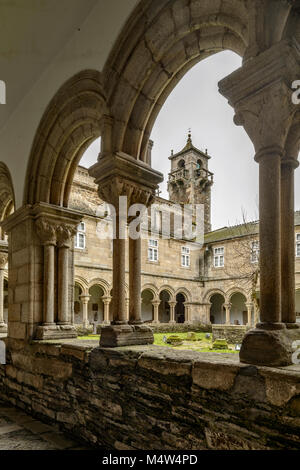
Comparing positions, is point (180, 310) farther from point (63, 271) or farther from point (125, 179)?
point (125, 179)

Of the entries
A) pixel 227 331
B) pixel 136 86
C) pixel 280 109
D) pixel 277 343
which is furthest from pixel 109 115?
pixel 227 331

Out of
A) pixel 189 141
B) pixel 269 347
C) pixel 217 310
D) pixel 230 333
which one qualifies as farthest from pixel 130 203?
pixel 189 141

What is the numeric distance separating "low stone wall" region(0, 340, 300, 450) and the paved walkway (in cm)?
8

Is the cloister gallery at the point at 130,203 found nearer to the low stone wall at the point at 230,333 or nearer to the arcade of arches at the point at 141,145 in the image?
the arcade of arches at the point at 141,145

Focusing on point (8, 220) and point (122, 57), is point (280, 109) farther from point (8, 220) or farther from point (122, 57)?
point (8, 220)

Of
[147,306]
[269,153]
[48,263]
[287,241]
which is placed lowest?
[147,306]

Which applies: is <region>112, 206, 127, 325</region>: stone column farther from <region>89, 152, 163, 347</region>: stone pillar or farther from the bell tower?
the bell tower

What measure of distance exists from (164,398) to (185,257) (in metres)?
16.5

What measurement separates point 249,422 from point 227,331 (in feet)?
32.1

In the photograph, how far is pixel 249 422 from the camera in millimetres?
1693

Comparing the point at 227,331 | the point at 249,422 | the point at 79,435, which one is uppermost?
the point at 249,422

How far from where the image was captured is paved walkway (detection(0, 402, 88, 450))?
2777 millimetres

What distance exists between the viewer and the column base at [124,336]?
2662 millimetres

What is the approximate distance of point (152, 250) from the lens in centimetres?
1645
